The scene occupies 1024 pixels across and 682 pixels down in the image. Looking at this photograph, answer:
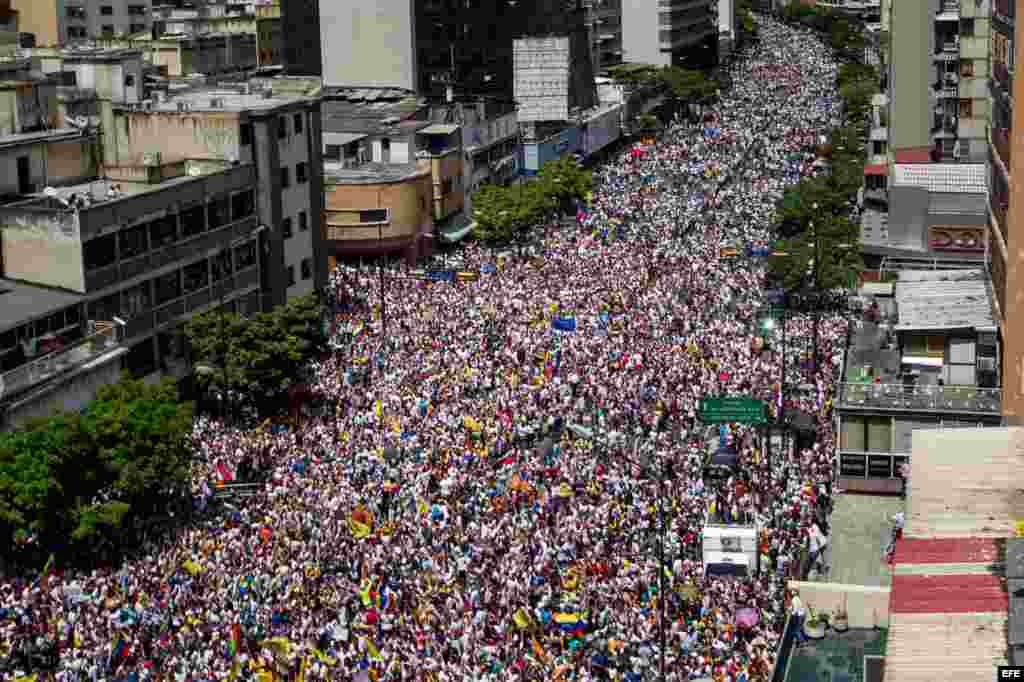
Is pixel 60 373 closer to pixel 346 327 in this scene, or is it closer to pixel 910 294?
pixel 346 327

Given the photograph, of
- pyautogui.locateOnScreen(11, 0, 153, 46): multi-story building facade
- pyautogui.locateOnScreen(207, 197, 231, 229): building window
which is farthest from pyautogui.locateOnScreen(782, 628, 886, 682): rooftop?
pyautogui.locateOnScreen(11, 0, 153, 46): multi-story building facade

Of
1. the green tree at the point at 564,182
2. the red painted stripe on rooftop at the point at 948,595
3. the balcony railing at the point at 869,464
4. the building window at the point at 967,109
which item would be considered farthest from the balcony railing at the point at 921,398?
the green tree at the point at 564,182

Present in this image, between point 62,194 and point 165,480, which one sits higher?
point 62,194

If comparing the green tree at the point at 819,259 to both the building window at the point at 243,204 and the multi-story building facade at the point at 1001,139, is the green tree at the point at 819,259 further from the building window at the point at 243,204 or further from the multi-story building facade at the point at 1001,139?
the building window at the point at 243,204

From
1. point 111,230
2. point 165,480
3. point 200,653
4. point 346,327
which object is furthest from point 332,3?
point 200,653

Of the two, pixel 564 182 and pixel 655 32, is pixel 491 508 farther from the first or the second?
pixel 655 32

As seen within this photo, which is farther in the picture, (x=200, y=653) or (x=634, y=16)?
(x=634, y=16)
